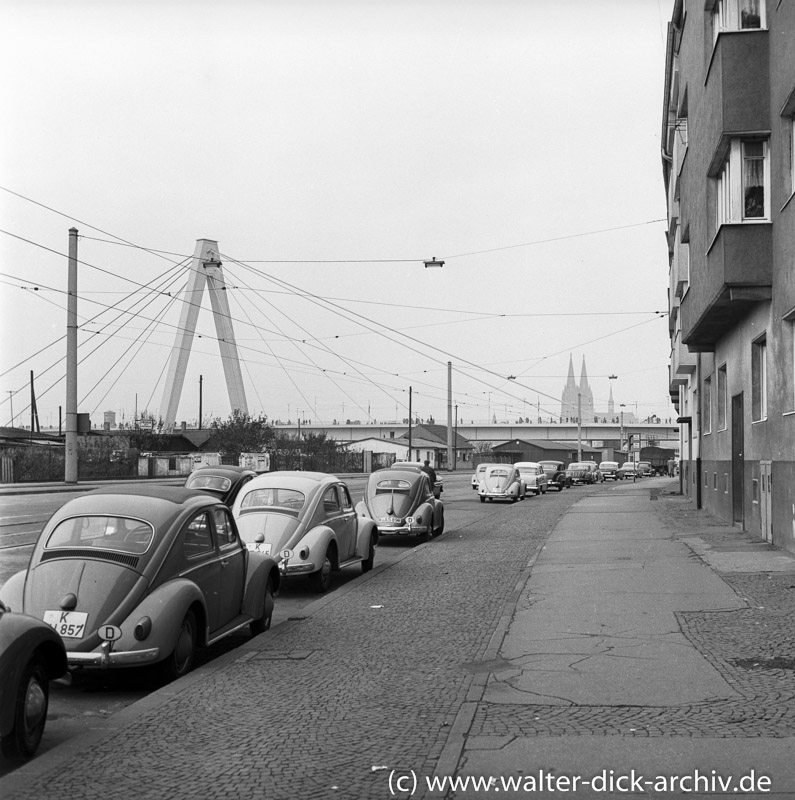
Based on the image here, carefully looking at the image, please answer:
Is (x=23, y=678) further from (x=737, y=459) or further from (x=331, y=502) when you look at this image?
(x=737, y=459)

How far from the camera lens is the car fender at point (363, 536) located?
14.4 meters

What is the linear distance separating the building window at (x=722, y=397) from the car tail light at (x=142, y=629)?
17.5 m

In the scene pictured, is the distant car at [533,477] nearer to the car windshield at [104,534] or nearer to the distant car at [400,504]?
the distant car at [400,504]

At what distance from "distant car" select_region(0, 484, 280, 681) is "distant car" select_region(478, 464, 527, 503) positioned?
29523mm

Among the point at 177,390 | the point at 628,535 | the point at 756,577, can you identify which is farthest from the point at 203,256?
the point at 756,577

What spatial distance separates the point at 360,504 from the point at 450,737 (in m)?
14.9

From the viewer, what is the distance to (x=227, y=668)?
7719 mm

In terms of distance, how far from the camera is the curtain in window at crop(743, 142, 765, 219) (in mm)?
16156

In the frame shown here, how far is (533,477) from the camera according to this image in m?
47.1

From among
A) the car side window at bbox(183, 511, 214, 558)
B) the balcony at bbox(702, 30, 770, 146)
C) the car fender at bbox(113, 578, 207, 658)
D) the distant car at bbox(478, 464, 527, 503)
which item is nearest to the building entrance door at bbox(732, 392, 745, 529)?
the balcony at bbox(702, 30, 770, 146)

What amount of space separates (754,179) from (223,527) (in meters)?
11.4

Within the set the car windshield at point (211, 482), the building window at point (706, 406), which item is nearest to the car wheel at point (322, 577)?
the car windshield at point (211, 482)

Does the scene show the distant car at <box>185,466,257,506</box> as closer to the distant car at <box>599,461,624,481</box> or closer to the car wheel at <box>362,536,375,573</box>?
the car wheel at <box>362,536,375,573</box>

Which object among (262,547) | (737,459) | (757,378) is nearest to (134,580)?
(262,547)
